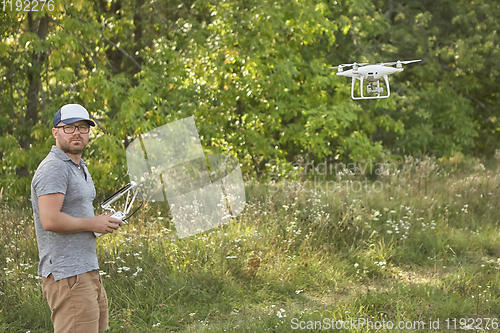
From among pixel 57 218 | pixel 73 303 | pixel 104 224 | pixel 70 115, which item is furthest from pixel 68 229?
pixel 70 115

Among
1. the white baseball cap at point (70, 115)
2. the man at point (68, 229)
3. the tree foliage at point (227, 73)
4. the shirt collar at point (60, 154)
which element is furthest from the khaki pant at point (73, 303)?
the tree foliage at point (227, 73)

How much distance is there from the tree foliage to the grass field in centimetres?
160

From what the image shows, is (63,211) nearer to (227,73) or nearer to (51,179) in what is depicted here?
(51,179)

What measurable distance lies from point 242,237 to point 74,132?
324 cm

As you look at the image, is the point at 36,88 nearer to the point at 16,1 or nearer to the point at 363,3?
the point at 16,1

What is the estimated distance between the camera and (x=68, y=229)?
236cm

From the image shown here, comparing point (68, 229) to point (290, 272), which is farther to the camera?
point (290, 272)

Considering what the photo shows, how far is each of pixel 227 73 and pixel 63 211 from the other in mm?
6188

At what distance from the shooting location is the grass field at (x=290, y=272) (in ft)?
13.5

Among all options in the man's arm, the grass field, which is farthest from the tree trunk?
the man's arm

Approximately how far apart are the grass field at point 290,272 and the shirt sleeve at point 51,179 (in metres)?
2.11

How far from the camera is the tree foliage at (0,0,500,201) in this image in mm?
6449

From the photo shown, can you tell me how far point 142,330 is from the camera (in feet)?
13.2

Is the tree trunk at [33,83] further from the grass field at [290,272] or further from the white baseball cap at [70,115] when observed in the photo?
the white baseball cap at [70,115]
